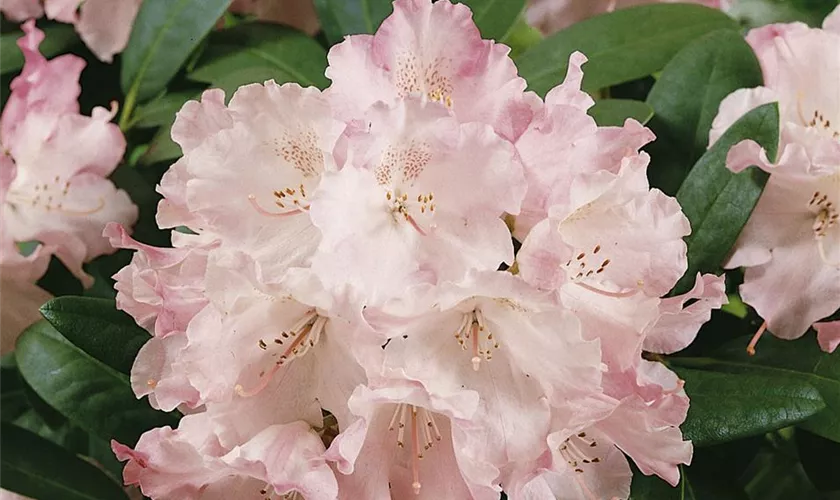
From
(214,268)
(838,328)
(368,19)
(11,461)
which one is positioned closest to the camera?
(214,268)

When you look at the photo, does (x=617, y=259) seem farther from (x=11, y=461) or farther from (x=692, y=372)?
(x=11, y=461)

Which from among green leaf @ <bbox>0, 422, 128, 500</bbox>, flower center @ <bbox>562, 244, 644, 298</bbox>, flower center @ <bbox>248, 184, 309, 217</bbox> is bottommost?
green leaf @ <bbox>0, 422, 128, 500</bbox>

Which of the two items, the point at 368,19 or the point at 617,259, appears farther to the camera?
the point at 368,19

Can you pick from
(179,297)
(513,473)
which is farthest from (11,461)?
(513,473)

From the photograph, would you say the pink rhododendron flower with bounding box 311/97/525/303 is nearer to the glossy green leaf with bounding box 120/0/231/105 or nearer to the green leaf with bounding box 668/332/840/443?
the green leaf with bounding box 668/332/840/443

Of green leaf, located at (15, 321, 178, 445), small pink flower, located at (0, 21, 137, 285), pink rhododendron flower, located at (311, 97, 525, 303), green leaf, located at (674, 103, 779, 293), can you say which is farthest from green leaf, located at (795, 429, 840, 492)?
small pink flower, located at (0, 21, 137, 285)
